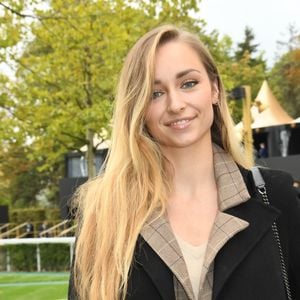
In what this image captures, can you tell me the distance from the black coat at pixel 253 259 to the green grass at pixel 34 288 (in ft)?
24.1

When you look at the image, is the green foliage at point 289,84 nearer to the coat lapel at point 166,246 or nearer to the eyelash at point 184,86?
the eyelash at point 184,86

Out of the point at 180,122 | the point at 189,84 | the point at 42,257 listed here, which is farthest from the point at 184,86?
the point at 42,257

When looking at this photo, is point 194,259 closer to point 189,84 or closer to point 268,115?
point 189,84

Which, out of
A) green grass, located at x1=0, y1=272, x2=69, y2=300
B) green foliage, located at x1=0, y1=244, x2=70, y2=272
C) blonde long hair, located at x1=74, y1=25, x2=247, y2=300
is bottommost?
green foliage, located at x1=0, y1=244, x2=70, y2=272

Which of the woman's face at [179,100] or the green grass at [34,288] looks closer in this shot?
the woman's face at [179,100]

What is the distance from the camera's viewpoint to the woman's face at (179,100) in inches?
80.8

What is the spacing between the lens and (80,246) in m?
2.07

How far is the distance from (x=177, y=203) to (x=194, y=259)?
0.24m

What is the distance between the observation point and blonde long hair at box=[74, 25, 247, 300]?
6.56 ft

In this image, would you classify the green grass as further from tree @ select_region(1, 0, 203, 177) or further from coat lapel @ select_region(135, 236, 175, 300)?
coat lapel @ select_region(135, 236, 175, 300)

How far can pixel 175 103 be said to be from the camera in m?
2.03

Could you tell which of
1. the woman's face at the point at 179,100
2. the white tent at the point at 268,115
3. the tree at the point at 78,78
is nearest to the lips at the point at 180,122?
the woman's face at the point at 179,100

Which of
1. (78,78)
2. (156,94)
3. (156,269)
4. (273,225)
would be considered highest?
(78,78)

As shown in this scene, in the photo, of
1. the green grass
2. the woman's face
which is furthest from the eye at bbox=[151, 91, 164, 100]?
the green grass
